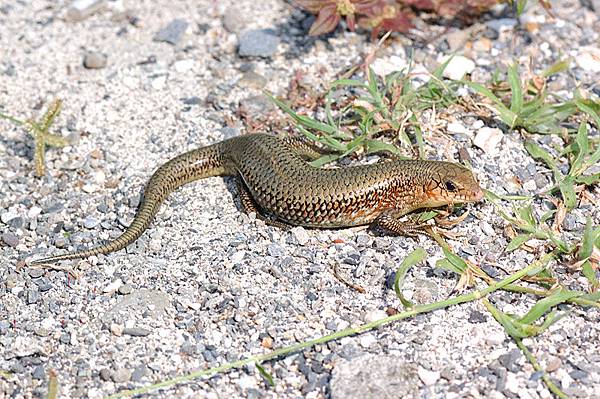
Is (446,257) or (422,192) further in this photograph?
(422,192)

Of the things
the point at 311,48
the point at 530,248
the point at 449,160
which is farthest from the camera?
the point at 311,48

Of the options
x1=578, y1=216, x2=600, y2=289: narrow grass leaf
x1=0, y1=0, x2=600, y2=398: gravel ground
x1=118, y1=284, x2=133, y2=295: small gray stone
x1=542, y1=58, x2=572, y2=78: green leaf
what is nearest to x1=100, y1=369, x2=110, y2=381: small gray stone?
x1=0, y1=0, x2=600, y2=398: gravel ground

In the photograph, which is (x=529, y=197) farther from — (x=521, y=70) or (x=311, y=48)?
(x=311, y=48)

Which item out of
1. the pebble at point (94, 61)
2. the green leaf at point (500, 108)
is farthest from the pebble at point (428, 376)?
the pebble at point (94, 61)

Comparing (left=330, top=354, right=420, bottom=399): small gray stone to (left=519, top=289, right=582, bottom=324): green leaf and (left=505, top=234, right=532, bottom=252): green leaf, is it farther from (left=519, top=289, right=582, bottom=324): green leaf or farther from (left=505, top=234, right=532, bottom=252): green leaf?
(left=505, top=234, right=532, bottom=252): green leaf

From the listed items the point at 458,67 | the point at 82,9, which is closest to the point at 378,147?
the point at 458,67

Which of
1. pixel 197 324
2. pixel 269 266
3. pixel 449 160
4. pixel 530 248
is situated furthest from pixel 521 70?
pixel 197 324

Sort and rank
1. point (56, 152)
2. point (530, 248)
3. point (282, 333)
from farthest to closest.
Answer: point (56, 152), point (530, 248), point (282, 333)

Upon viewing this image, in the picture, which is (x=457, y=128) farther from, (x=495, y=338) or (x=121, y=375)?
(x=121, y=375)
